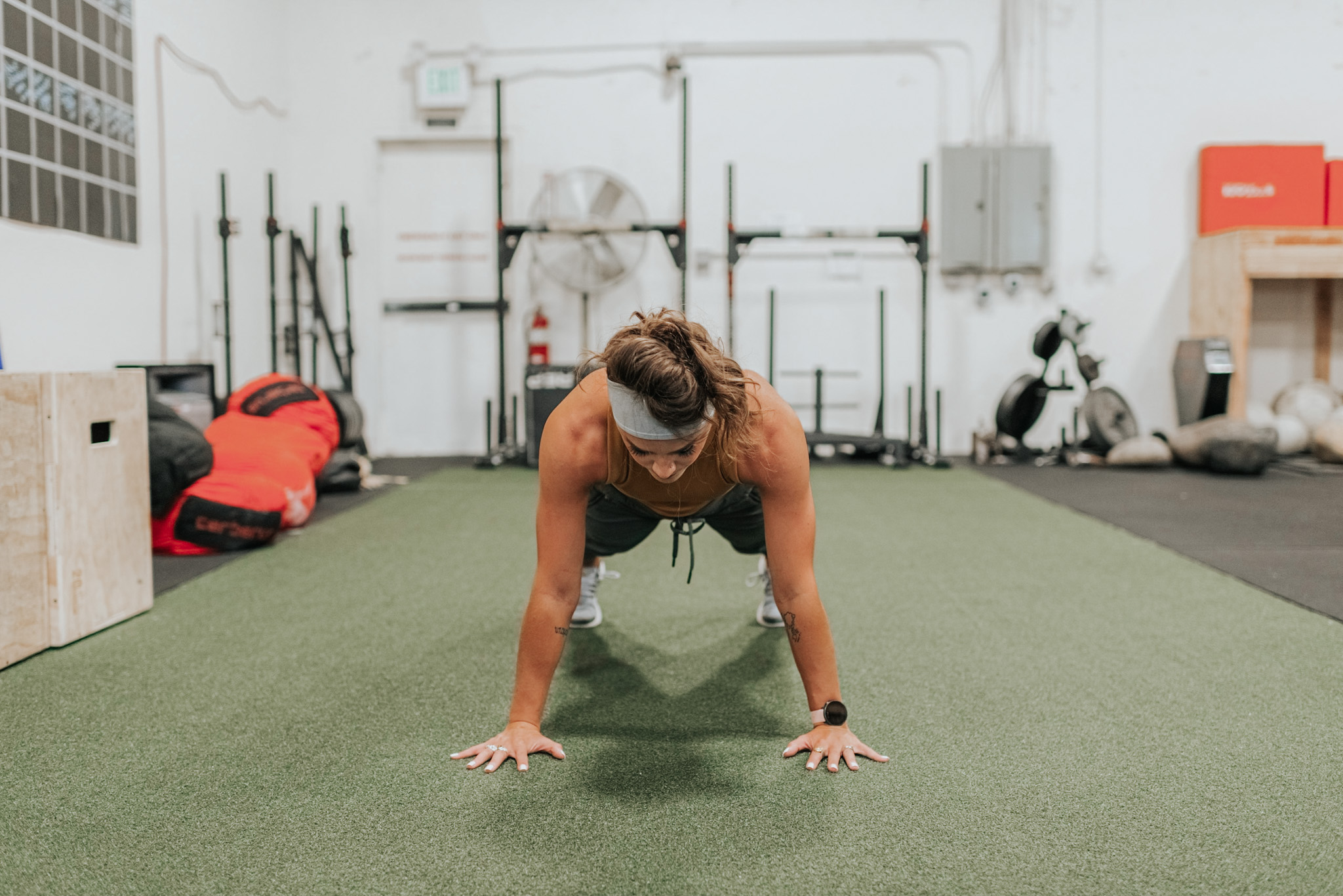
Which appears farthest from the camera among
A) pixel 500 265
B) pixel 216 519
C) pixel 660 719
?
pixel 500 265

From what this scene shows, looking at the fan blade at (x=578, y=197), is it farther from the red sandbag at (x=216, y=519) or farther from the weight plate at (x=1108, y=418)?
the weight plate at (x=1108, y=418)

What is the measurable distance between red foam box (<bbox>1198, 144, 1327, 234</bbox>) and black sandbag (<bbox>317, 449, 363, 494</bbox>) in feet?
17.9

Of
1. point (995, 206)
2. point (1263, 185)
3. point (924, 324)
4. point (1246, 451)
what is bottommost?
point (1246, 451)

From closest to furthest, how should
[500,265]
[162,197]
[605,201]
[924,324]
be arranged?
[162,197]
[605,201]
[500,265]
[924,324]

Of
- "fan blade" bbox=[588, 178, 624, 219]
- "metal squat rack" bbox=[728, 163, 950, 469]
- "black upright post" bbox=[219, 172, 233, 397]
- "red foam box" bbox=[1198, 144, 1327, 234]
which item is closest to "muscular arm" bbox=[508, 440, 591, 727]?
"metal squat rack" bbox=[728, 163, 950, 469]

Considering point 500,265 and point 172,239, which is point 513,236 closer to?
point 500,265

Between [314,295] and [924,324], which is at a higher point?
[314,295]

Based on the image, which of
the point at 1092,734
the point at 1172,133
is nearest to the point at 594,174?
the point at 1172,133

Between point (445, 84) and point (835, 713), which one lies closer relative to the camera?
point (835, 713)

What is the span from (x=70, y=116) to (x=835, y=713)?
4122 mm

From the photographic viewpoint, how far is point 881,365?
221 inches

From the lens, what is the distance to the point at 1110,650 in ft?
6.83

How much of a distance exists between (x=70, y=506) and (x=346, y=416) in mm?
2709

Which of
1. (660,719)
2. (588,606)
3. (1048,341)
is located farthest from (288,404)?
(1048,341)
